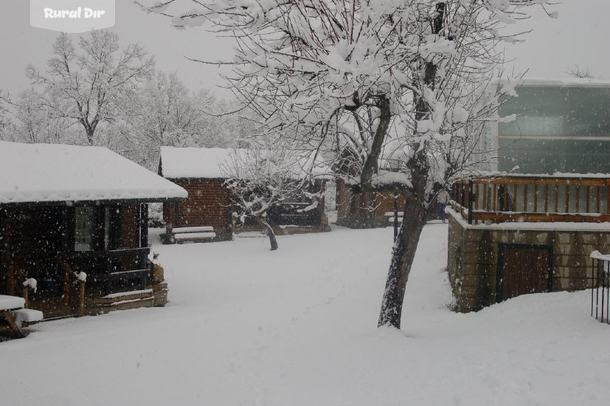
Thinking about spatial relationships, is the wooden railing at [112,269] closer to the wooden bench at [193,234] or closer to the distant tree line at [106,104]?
the wooden bench at [193,234]

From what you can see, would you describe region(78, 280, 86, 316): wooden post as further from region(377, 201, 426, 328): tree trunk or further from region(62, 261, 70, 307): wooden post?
region(377, 201, 426, 328): tree trunk

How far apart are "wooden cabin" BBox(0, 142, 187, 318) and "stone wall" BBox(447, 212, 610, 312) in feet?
25.8

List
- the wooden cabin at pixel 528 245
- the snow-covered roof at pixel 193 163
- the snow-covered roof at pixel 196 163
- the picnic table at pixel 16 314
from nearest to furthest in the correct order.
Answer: the wooden cabin at pixel 528 245 → the picnic table at pixel 16 314 → the snow-covered roof at pixel 196 163 → the snow-covered roof at pixel 193 163

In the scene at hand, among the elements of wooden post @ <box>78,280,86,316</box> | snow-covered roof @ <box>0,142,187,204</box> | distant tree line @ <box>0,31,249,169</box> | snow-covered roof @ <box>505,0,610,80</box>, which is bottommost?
wooden post @ <box>78,280,86,316</box>

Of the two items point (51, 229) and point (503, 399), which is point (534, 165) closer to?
point (503, 399)

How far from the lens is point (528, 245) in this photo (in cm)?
952

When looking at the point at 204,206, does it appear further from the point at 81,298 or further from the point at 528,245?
the point at 528,245

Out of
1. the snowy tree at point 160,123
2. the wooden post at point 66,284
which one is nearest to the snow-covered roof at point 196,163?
the wooden post at point 66,284

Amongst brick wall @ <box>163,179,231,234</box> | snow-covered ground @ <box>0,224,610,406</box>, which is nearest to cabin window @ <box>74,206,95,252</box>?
snow-covered ground @ <box>0,224,610,406</box>

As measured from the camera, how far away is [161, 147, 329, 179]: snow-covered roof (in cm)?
2530

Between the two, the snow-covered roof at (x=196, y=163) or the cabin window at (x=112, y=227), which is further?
the snow-covered roof at (x=196, y=163)

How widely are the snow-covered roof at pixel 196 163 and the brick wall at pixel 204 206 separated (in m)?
0.56

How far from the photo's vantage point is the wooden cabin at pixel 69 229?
458 inches

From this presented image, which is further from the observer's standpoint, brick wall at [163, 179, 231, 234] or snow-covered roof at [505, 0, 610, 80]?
brick wall at [163, 179, 231, 234]
